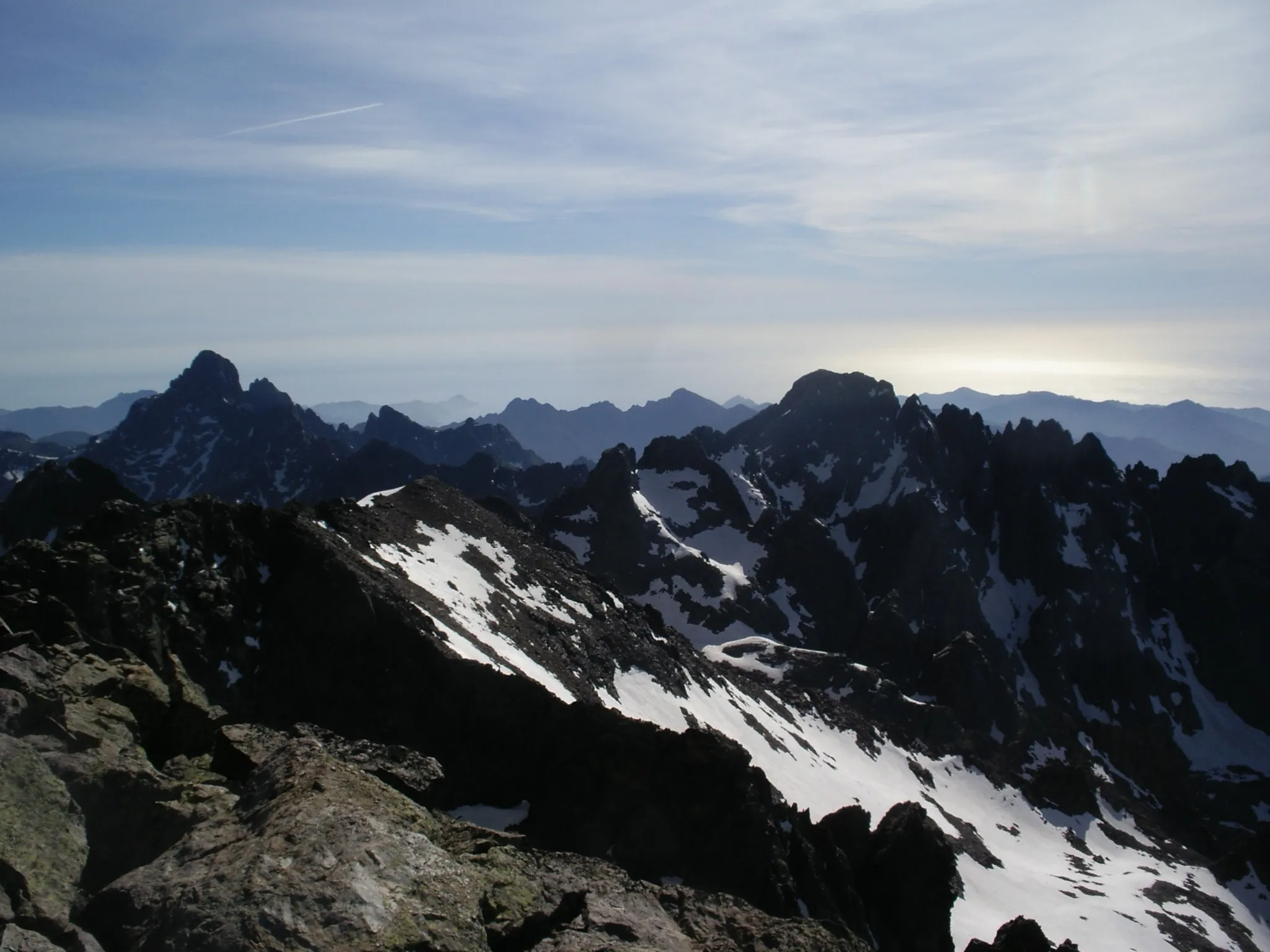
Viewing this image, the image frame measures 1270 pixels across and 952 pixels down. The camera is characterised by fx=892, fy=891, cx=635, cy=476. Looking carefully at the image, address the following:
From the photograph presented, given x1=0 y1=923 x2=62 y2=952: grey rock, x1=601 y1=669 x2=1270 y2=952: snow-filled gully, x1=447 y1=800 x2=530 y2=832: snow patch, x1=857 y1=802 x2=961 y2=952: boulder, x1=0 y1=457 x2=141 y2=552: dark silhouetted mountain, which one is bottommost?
x1=601 y1=669 x2=1270 y2=952: snow-filled gully

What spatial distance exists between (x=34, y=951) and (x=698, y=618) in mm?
122846

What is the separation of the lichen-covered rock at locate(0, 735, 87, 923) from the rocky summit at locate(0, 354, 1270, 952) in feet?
0.18

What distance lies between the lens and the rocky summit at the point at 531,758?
13.3 meters

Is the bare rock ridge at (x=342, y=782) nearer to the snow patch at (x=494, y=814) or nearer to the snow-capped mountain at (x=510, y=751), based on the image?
the snow-capped mountain at (x=510, y=751)

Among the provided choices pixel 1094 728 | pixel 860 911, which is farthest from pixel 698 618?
pixel 860 911

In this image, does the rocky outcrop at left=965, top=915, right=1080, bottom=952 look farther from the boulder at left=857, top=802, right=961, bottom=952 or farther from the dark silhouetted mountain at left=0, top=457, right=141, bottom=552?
the dark silhouetted mountain at left=0, top=457, right=141, bottom=552

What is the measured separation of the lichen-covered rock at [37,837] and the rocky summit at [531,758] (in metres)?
0.06

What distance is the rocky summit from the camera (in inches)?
525

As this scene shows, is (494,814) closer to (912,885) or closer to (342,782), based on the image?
(342,782)

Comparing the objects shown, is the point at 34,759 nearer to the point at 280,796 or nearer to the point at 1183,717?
the point at 280,796

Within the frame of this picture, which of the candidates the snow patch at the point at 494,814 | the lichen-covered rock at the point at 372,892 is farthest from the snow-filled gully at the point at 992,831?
the lichen-covered rock at the point at 372,892

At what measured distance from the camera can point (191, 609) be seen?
120 ft

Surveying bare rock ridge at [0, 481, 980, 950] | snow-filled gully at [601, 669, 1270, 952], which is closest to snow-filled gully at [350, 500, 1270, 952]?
snow-filled gully at [601, 669, 1270, 952]

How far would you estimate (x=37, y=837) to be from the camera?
1307 centimetres
